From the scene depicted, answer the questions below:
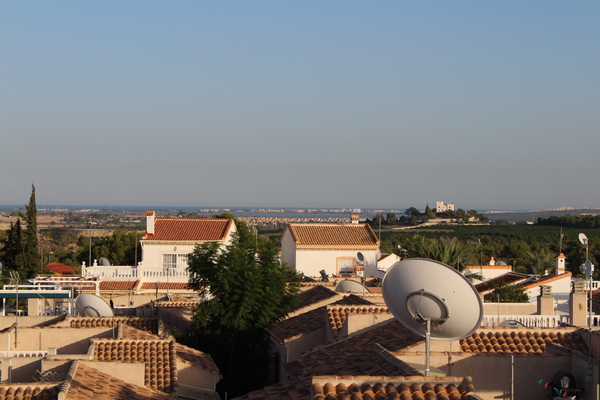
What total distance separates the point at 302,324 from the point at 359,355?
713cm

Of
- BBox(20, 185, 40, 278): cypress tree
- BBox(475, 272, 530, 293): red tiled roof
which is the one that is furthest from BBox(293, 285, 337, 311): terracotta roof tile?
BBox(20, 185, 40, 278): cypress tree

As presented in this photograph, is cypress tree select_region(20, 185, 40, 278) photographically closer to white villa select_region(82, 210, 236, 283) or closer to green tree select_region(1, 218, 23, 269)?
Result: green tree select_region(1, 218, 23, 269)

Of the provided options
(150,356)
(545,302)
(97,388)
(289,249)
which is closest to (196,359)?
(150,356)

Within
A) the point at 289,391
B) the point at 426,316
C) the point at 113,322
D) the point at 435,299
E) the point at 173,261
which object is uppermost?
the point at 435,299

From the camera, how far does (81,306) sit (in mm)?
22234

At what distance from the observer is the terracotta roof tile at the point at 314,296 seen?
23906 mm

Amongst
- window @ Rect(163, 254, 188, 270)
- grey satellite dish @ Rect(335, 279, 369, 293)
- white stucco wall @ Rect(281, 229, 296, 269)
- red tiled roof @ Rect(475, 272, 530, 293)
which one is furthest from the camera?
white stucco wall @ Rect(281, 229, 296, 269)

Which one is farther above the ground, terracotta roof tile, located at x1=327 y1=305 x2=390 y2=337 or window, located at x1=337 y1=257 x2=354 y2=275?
terracotta roof tile, located at x1=327 y1=305 x2=390 y2=337

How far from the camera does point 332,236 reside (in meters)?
46.9

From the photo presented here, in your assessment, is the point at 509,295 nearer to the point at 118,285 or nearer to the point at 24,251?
the point at 118,285

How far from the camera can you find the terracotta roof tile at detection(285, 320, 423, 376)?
12234 mm

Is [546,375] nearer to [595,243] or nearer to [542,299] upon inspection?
[542,299]

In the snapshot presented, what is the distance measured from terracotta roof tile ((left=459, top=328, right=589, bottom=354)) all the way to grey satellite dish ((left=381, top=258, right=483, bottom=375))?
9.97ft

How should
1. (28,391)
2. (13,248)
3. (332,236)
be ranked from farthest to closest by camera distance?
(13,248) < (332,236) < (28,391)
